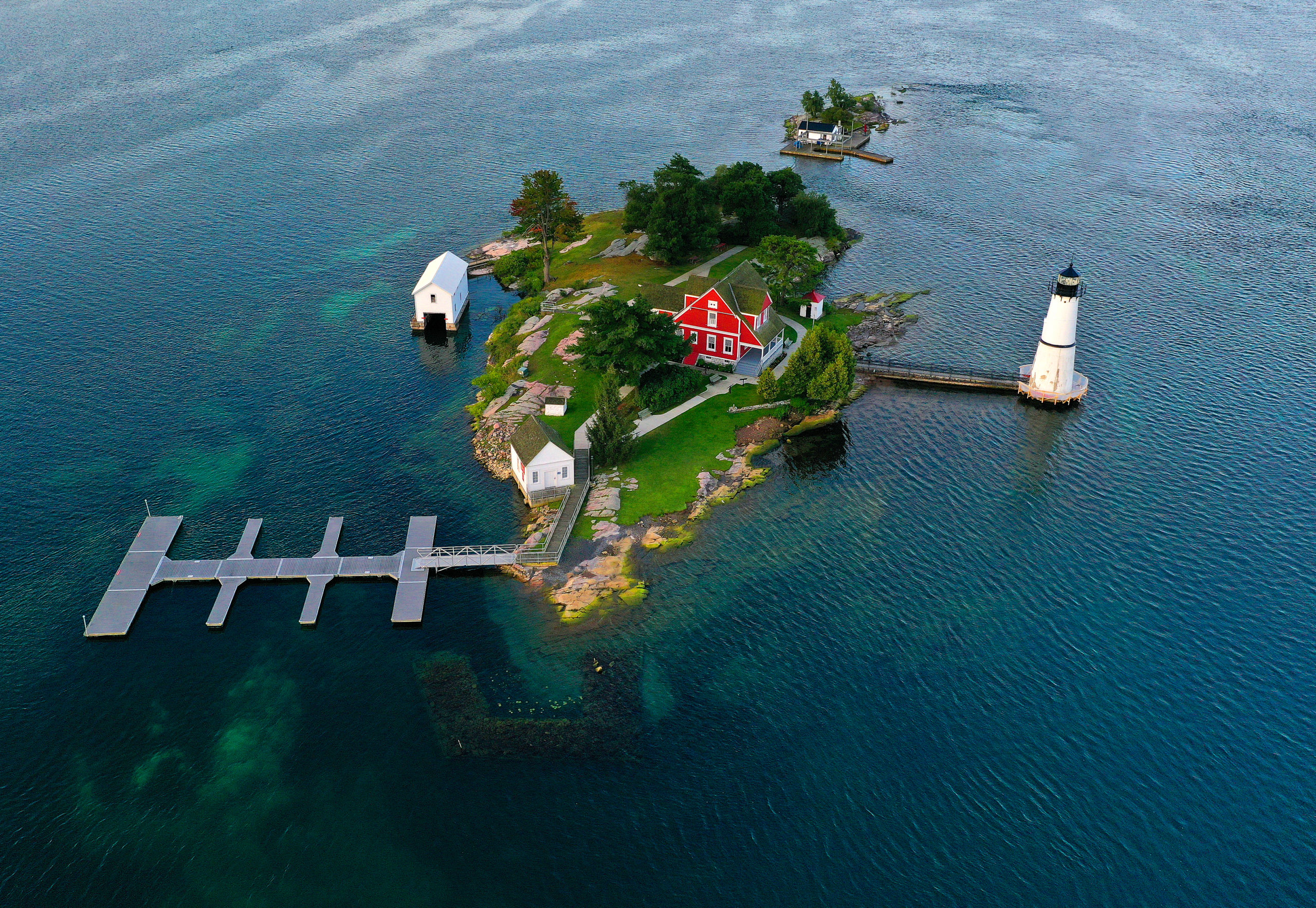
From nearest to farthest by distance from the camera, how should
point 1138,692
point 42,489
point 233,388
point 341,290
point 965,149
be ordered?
point 1138,692 → point 42,489 → point 233,388 → point 341,290 → point 965,149

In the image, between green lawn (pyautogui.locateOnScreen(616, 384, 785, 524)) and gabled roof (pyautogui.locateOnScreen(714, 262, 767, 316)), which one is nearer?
green lawn (pyautogui.locateOnScreen(616, 384, 785, 524))

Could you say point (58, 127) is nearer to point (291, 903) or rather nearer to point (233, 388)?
point (233, 388)

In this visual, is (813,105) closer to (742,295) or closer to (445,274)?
(445,274)

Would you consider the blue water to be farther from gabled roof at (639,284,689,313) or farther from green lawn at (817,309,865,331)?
gabled roof at (639,284,689,313)

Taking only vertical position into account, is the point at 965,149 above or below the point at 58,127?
below

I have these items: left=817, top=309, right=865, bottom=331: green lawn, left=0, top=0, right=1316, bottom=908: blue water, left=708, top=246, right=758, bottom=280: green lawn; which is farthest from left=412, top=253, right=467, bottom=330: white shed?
left=817, top=309, right=865, bottom=331: green lawn

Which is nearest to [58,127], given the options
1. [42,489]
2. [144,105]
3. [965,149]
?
[144,105]
